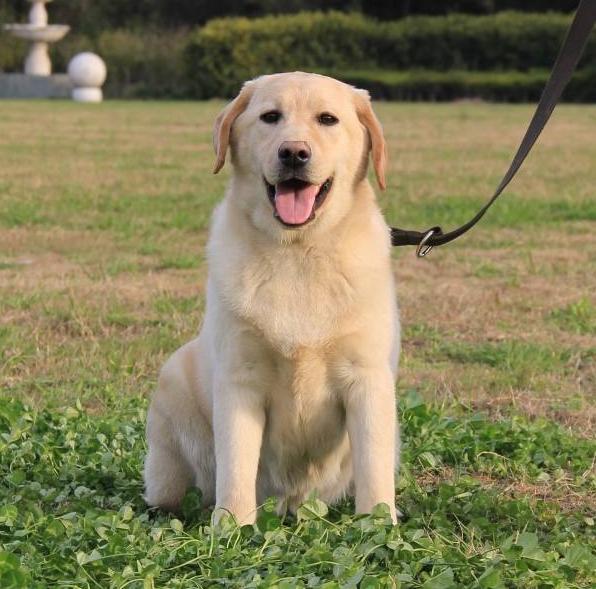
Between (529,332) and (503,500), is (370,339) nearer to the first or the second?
(503,500)

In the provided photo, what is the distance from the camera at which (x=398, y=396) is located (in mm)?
4777

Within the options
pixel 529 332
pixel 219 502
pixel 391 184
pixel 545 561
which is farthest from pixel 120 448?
pixel 391 184

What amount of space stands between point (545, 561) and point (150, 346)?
3.05 metres

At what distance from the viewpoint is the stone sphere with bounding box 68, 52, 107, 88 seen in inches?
1220

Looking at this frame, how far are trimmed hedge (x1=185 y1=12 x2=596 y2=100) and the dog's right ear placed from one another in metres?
30.5

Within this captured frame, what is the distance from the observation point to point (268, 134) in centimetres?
327

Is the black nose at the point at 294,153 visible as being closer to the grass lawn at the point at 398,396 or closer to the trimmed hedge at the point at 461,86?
the grass lawn at the point at 398,396

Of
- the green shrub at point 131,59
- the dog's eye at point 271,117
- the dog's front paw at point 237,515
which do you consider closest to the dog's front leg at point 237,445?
the dog's front paw at point 237,515

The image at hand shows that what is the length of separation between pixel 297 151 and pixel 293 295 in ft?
1.32

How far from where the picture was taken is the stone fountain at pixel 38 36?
3550 cm

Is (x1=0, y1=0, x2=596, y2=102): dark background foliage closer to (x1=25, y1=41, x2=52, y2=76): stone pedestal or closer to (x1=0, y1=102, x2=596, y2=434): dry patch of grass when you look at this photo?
(x1=25, y1=41, x2=52, y2=76): stone pedestal

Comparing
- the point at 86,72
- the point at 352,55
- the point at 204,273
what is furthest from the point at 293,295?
the point at 352,55

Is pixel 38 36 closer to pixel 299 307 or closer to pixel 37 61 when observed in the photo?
→ pixel 37 61

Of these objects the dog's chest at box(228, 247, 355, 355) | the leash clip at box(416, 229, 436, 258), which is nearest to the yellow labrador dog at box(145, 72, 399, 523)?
the dog's chest at box(228, 247, 355, 355)
